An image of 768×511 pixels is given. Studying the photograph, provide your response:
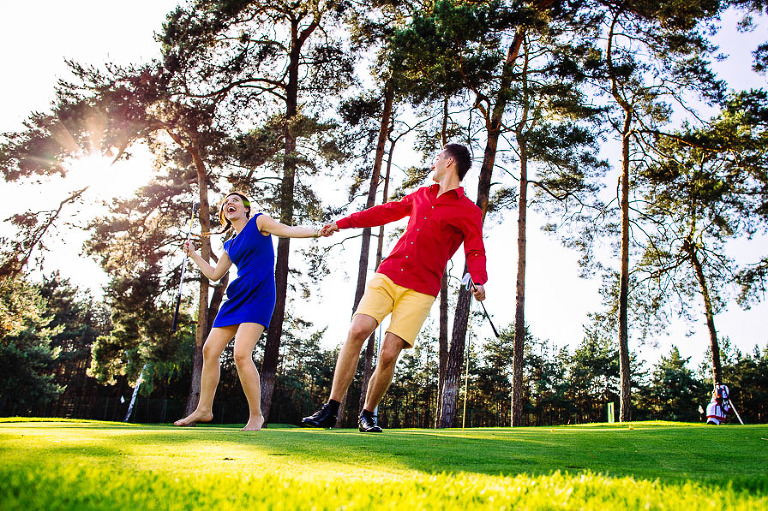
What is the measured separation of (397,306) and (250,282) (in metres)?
1.53

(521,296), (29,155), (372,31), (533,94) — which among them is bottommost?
(521,296)

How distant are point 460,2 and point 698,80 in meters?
9.72

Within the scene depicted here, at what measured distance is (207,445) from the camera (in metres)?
2.88

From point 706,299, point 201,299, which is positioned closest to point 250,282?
point 201,299

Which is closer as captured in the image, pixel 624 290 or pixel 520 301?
pixel 624 290

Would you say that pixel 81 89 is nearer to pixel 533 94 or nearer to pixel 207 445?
pixel 533 94

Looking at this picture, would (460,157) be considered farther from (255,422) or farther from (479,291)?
(255,422)

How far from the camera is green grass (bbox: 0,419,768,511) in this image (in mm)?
1498

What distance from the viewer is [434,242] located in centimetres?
429

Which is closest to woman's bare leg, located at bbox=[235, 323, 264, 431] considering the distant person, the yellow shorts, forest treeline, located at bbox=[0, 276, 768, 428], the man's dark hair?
the yellow shorts

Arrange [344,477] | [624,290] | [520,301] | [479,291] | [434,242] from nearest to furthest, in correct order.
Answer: [344,477] → [479,291] → [434,242] → [624,290] → [520,301]

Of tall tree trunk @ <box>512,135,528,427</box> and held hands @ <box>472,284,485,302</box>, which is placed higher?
tall tree trunk @ <box>512,135,528,427</box>

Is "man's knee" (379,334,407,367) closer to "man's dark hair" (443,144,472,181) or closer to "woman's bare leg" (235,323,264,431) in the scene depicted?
"woman's bare leg" (235,323,264,431)

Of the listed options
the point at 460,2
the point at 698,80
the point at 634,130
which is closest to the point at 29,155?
the point at 460,2
